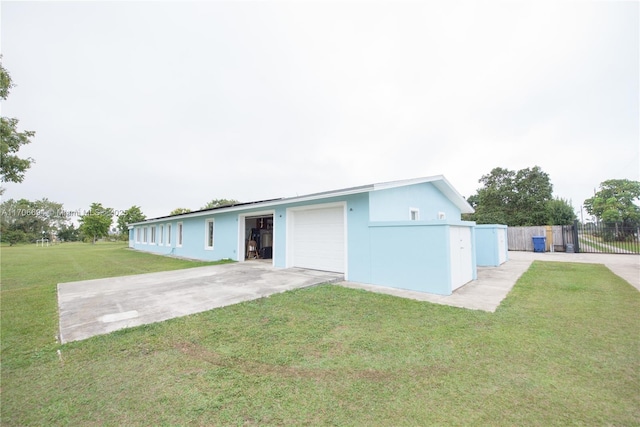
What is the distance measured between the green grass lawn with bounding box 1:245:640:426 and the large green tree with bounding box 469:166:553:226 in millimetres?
25382

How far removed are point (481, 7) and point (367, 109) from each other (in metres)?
5.18

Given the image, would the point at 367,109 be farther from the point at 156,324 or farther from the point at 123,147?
the point at 123,147

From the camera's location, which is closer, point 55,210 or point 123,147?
point 123,147

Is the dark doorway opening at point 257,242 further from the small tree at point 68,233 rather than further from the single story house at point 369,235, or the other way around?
the small tree at point 68,233

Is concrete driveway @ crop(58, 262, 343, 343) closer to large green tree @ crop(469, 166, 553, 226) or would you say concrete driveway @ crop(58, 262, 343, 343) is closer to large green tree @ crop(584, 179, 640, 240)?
large green tree @ crop(469, 166, 553, 226)

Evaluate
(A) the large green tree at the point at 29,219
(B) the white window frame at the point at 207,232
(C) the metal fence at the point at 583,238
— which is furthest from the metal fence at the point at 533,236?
(A) the large green tree at the point at 29,219

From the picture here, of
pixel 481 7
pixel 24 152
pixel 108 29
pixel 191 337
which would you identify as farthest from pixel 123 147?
pixel 481 7

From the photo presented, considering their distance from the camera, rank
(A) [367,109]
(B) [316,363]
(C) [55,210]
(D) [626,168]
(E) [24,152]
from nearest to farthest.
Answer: (B) [316,363]
(E) [24,152]
(A) [367,109]
(D) [626,168]
(C) [55,210]

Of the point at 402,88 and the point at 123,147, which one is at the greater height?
the point at 402,88

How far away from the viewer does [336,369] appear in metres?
2.55

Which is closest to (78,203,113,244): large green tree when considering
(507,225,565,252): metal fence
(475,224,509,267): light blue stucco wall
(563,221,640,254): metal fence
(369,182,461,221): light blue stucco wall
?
(369,182,461,221): light blue stucco wall

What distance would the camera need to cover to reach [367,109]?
1168 cm

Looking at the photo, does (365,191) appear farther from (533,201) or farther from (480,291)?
(533,201)

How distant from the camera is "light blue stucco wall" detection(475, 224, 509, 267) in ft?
32.8
